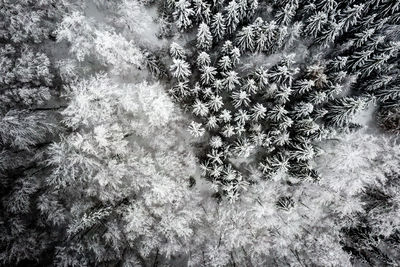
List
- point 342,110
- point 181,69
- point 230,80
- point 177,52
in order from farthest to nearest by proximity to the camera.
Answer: point 177,52, point 230,80, point 342,110, point 181,69

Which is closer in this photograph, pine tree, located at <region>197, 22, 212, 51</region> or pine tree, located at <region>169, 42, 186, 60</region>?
pine tree, located at <region>197, 22, 212, 51</region>

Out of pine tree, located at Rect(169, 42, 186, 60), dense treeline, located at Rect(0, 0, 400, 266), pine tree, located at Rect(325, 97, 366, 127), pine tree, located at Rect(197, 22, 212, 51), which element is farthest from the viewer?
pine tree, located at Rect(169, 42, 186, 60)

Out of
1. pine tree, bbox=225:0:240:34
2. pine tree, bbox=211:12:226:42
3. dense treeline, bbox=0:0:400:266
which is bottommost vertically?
dense treeline, bbox=0:0:400:266

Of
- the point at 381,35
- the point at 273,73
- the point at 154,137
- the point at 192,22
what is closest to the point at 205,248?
the point at 154,137

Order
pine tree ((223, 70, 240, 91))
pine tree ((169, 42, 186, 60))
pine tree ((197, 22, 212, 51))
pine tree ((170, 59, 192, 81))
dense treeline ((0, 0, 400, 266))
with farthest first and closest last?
pine tree ((169, 42, 186, 60))
pine tree ((223, 70, 240, 91))
pine tree ((197, 22, 212, 51))
pine tree ((170, 59, 192, 81))
dense treeline ((0, 0, 400, 266))

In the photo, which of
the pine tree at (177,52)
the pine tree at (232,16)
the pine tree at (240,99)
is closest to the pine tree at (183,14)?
the pine tree at (177,52)

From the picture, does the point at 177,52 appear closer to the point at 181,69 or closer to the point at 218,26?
the point at 181,69

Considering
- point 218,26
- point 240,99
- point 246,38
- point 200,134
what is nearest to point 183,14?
point 218,26

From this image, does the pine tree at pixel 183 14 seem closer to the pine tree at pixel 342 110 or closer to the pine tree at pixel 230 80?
the pine tree at pixel 230 80

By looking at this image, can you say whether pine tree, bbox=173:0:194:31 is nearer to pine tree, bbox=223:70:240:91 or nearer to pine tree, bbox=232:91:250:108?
pine tree, bbox=223:70:240:91

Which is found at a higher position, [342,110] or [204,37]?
[342,110]

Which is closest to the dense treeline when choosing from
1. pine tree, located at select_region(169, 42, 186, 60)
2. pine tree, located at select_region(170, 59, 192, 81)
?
pine tree, located at select_region(170, 59, 192, 81)
